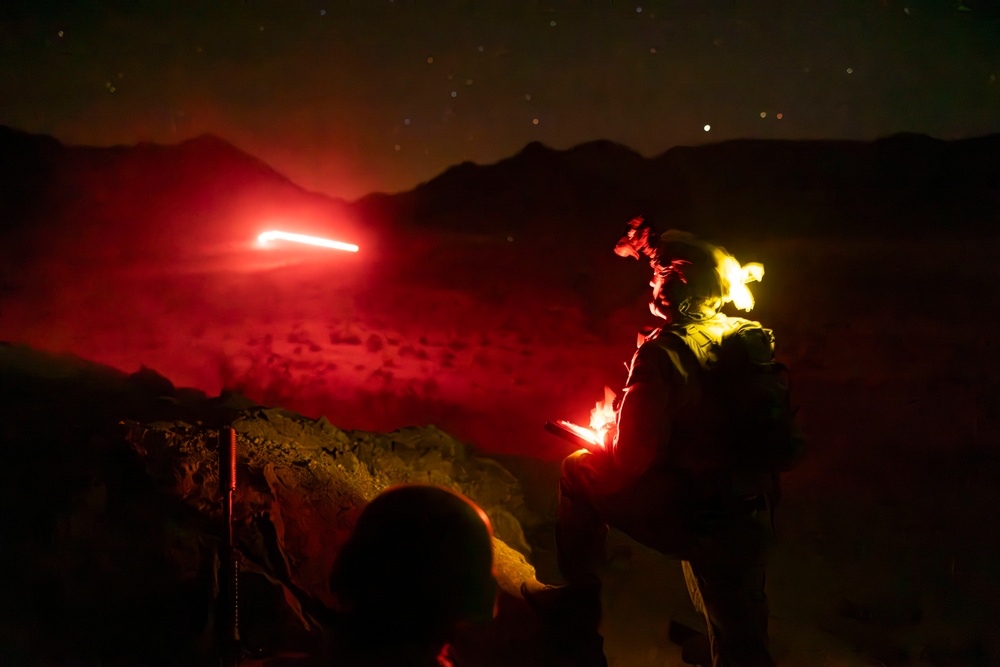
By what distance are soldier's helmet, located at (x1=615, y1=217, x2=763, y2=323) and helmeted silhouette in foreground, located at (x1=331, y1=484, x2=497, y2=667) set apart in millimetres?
1936

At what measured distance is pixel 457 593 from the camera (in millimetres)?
1349

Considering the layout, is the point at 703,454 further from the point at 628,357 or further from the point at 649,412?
the point at 628,357

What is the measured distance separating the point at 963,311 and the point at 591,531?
3413 millimetres

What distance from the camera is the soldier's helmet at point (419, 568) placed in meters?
1.33

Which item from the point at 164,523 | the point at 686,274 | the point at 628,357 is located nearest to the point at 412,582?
the point at 686,274

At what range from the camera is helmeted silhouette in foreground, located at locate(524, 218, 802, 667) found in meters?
2.93

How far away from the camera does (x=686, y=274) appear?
10.1 ft

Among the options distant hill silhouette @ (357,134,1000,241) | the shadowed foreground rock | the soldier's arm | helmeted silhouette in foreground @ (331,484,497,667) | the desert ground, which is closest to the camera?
helmeted silhouette in foreground @ (331,484,497,667)

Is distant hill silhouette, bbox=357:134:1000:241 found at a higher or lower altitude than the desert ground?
higher

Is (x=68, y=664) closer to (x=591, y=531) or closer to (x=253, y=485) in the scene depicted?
(x=253, y=485)

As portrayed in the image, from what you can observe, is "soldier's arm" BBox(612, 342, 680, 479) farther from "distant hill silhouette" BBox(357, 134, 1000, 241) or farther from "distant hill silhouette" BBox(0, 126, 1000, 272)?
"distant hill silhouette" BBox(0, 126, 1000, 272)

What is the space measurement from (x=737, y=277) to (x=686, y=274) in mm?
274

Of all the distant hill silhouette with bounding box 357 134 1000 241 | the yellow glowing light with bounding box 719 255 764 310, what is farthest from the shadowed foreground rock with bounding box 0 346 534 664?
the distant hill silhouette with bounding box 357 134 1000 241

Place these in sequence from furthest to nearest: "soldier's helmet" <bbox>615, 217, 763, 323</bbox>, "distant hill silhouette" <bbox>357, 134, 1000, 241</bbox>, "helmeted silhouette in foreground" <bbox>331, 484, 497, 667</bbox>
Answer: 1. "distant hill silhouette" <bbox>357, 134, 1000, 241</bbox>
2. "soldier's helmet" <bbox>615, 217, 763, 323</bbox>
3. "helmeted silhouette in foreground" <bbox>331, 484, 497, 667</bbox>
